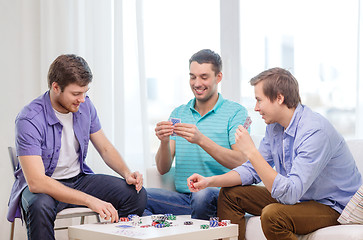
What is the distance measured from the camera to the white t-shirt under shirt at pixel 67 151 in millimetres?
2799

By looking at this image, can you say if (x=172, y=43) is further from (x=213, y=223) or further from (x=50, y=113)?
(x=213, y=223)

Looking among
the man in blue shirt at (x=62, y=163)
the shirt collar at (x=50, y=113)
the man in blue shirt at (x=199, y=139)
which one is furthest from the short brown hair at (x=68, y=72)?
the man in blue shirt at (x=199, y=139)

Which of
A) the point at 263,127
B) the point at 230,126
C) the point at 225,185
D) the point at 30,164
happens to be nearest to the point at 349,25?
the point at 263,127

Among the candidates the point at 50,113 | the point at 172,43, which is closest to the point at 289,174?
the point at 50,113

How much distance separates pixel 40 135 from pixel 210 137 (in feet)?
3.05

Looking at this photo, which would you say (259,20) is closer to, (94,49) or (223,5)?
(223,5)

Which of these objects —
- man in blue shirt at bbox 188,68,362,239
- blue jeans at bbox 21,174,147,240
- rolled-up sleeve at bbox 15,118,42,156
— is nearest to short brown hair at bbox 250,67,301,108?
man in blue shirt at bbox 188,68,362,239

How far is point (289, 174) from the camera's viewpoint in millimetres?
2361

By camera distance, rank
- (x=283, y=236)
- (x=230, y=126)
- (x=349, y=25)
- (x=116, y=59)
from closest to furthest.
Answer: (x=283, y=236) → (x=230, y=126) → (x=349, y=25) → (x=116, y=59)

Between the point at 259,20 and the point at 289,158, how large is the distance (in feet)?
5.12

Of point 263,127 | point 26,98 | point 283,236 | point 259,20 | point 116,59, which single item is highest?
point 259,20

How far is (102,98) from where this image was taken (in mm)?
3760

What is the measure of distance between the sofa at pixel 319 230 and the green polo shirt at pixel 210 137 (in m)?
0.10

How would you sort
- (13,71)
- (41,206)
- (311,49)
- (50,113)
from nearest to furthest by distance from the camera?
(41,206) → (50,113) → (311,49) → (13,71)
